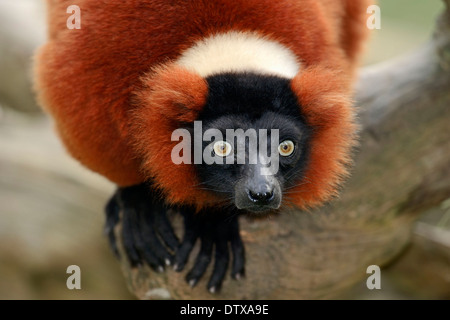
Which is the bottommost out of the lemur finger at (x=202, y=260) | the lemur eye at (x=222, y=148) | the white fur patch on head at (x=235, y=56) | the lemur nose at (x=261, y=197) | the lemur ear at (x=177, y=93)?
the lemur finger at (x=202, y=260)

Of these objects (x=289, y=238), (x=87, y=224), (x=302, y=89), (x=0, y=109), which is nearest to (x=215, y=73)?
(x=302, y=89)

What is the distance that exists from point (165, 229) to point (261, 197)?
3.56 ft

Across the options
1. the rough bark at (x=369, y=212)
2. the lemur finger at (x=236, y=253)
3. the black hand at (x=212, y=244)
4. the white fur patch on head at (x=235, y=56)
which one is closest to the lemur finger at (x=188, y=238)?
the black hand at (x=212, y=244)

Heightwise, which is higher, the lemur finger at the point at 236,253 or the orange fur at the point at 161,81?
the orange fur at the point at 161,81

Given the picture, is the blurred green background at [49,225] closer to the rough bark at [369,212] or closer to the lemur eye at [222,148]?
the rough bark at [369,212]

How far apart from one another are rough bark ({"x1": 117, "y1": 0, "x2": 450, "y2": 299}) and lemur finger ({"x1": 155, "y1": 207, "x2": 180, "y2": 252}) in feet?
0.60

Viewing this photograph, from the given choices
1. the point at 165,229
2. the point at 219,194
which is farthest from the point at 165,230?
the point at 219,194

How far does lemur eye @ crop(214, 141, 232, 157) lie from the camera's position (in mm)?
2592

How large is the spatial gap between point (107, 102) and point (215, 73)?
0.61 m

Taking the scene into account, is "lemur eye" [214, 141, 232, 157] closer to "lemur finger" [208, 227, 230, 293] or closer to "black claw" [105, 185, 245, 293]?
"black claw" [105, 185, 245, 293]

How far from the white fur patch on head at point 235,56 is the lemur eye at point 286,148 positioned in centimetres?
35

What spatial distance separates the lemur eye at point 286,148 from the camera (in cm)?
264

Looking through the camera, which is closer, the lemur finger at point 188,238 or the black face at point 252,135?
the black face at point 252,135

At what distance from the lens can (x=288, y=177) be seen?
2.85 meters
